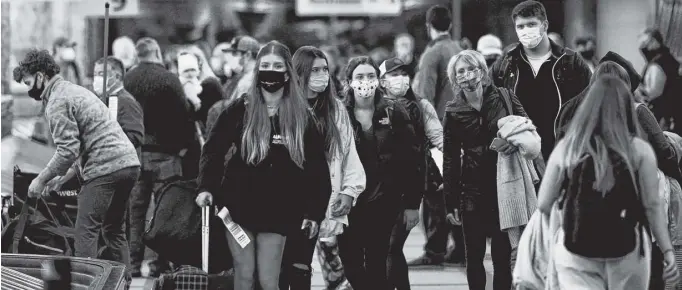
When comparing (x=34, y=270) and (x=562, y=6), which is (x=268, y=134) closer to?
(x=34, y=270)

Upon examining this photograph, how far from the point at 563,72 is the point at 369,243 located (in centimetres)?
171

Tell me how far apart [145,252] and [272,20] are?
22.0 meters

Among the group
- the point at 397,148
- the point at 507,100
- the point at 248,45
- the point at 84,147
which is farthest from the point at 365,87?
the point at 248,45

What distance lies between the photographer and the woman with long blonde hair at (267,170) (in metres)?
7.83

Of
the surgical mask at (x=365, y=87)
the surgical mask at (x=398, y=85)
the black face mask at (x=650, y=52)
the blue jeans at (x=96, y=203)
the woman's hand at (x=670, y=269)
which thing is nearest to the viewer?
the woman's hand at (x=670, y=269)

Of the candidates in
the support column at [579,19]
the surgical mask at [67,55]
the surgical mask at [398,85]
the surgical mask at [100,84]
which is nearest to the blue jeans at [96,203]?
the surgical mask at [100,84]

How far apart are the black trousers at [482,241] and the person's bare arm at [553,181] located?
2.30 m

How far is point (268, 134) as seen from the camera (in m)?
7.86

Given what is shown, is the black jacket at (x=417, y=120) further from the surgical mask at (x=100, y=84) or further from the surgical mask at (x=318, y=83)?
the surgical mask at (x=100, y=84)

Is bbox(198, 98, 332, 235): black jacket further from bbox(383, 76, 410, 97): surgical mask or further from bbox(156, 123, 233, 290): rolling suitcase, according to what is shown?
bbox(383, 76, 410, 97): surgical mask

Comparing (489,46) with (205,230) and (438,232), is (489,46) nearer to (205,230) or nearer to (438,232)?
(438,232)

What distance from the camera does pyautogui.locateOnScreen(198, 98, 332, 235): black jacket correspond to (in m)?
7.82

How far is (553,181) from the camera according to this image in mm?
6621

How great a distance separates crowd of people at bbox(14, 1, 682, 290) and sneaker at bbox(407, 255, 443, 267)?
141cm
